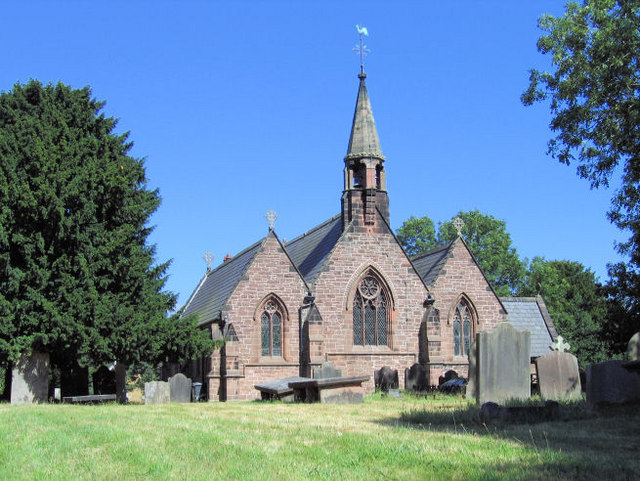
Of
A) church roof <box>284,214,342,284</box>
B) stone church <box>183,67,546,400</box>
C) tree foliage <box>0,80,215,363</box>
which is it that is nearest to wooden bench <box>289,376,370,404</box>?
tree foliage <box>0,80,215,363</box>

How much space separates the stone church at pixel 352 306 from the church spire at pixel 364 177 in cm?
5

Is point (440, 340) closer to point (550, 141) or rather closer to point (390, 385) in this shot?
point (390, 385)

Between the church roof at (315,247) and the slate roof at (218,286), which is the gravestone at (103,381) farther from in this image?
the church roof at (315,247)

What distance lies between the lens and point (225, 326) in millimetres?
31766

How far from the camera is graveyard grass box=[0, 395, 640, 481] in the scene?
9.39 m

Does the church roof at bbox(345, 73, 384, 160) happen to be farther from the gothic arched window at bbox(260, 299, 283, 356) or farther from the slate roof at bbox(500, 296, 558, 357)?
the slate roof at bbox(500, 296, 558, 357)

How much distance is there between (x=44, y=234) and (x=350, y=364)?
44.6ft

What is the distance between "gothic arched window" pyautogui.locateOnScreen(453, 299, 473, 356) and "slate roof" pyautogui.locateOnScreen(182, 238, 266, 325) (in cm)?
946

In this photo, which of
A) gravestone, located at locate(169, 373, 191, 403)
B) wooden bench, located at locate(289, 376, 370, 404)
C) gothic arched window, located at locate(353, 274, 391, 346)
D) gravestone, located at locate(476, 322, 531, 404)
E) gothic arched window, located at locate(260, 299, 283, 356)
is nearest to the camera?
gravestone, located at locate(476, 322, 531, 404)

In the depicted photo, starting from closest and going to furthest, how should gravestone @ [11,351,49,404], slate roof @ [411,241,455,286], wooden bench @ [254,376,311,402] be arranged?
1. wooden bench @ [254,376,311,402]
2. gravestone @ [11,351,49,404]
3. slate roof @ [411,241,455,286]

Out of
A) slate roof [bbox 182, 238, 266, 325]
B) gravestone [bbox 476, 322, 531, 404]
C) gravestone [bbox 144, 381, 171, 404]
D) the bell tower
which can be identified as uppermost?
the bell tower

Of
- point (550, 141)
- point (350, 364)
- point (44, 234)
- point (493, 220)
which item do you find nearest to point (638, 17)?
point (550, 141)

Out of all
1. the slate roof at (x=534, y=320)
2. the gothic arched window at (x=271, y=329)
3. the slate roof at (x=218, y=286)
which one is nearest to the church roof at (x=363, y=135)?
the slate roof at (x=218, y=286)

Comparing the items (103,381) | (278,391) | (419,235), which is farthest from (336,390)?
(419,235)
